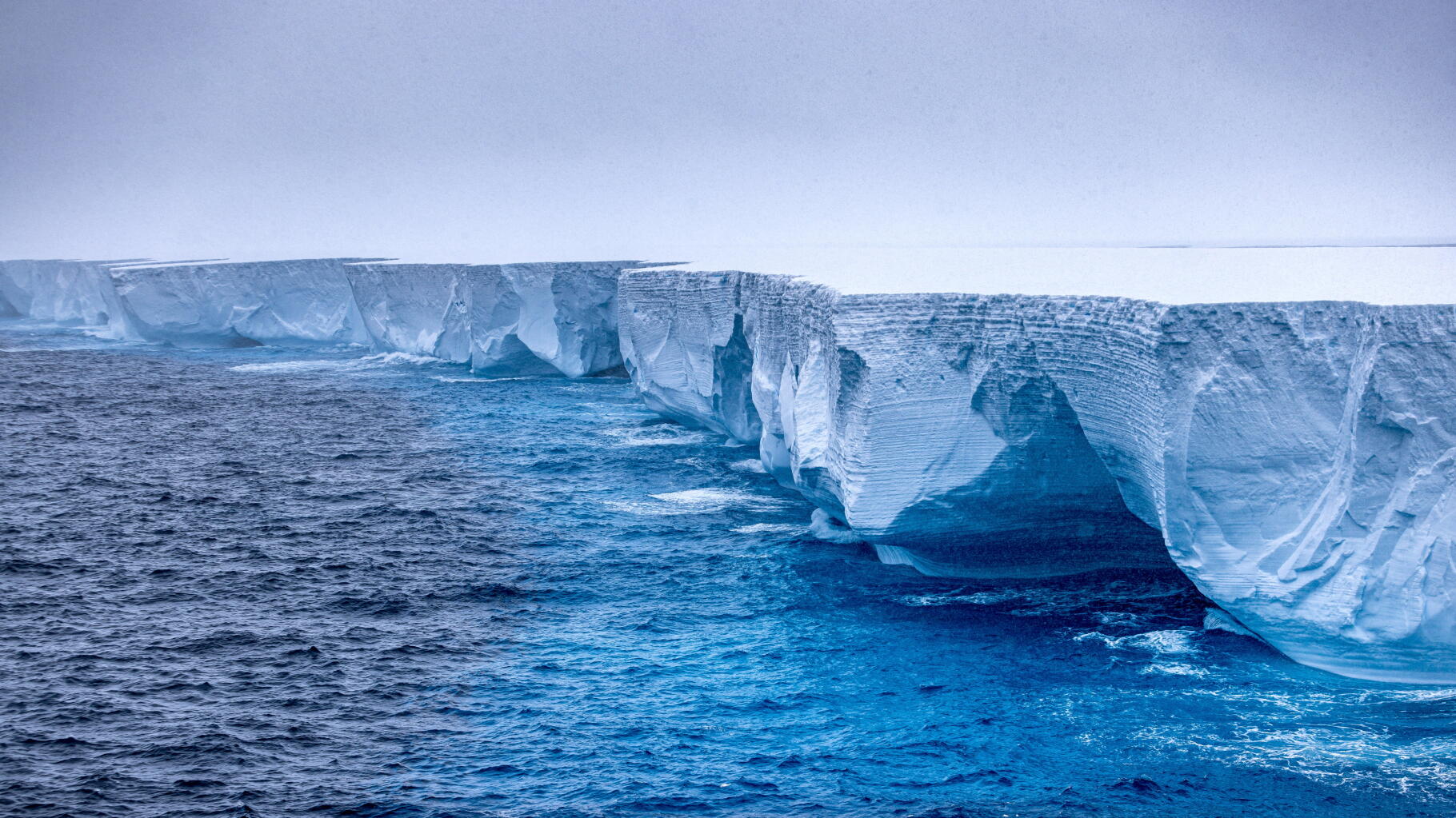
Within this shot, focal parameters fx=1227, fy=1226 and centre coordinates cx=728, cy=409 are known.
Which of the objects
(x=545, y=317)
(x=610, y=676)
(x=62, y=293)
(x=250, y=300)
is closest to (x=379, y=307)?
(x=250, y=300)

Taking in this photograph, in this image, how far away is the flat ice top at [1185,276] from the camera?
532 cm

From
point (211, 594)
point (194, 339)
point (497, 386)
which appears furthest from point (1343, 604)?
point (194, 339)

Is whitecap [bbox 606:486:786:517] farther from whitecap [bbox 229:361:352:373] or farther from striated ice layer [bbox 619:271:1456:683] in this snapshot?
whitecap [bbox 229:361:352:373]

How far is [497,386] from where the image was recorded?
16.9 meters

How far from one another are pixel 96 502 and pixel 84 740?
17.9ft

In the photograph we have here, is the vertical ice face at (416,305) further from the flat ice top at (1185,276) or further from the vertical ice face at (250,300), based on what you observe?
the flat ice top at (1185,276)

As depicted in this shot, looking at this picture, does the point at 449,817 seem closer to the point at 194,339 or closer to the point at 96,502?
the point at 96,502

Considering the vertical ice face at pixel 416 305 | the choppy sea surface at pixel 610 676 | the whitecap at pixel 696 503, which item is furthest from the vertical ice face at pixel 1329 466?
the vertical ice face at pixel 416 305

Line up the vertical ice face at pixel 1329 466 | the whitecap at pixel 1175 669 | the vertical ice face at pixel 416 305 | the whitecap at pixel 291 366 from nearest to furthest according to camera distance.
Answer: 1. the vertical ice face at pixel 1329 466
2. the whitecap at pixel 1175 669
3. the vertical ice face at pixel 416 305
4. the whitecap at pixel 291 366

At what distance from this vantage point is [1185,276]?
6.45 metres

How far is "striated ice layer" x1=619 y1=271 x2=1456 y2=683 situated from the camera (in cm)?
500

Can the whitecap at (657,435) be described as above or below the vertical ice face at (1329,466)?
below

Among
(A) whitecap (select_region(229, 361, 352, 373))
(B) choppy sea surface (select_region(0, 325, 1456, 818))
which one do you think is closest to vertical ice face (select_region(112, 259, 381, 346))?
(A) whitecap (select_region(229, 361, 352, 373))

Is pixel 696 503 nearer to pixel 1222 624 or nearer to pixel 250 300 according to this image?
pixel 1222 624
